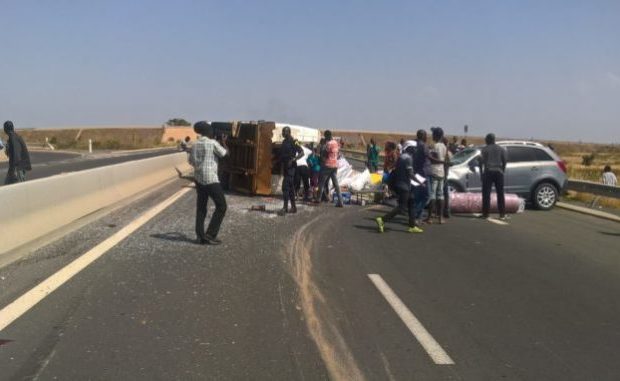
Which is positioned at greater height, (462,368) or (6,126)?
(6,126)

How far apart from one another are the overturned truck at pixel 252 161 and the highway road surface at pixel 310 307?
264 inches

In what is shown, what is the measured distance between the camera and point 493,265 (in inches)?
358

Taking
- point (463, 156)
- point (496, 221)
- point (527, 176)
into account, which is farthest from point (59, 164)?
point (496, 221)

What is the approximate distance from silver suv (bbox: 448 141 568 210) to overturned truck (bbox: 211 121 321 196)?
505cm

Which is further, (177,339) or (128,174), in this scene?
(128,174)

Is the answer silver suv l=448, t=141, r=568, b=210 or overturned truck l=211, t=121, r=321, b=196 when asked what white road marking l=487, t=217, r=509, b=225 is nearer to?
silver suv l=448, t=141, r=568, b=210

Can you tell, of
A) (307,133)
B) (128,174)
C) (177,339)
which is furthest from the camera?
(307,133)

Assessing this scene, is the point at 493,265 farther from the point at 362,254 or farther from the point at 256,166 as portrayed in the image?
the point at 256,166

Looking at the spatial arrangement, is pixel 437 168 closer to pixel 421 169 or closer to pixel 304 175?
pixel 421 169

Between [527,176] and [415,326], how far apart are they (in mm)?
11493

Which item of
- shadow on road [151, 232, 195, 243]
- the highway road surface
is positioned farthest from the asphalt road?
the highway road surface

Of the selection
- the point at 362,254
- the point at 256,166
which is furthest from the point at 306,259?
the point at 256,166

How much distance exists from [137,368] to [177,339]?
0.70 meters

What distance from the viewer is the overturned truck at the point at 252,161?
18.1 m
